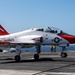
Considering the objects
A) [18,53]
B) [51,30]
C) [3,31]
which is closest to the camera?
[18,53]

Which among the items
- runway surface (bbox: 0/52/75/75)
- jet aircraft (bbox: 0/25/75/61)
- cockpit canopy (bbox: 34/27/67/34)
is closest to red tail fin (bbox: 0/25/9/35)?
jet aircraft (bbox: 0/25/75/61)

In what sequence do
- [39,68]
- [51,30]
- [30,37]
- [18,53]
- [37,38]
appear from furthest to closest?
[51,30] < [30,37] < [37,38] < [18,53] < [39,68]

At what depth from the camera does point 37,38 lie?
864 inches

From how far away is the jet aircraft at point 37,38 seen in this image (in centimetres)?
2189

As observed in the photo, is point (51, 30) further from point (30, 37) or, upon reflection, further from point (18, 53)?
point (18, 53)

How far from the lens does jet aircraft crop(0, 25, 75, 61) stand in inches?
862

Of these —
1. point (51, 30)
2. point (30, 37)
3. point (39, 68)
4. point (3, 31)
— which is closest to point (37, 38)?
point (30, 37)

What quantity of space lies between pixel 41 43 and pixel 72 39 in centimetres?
256

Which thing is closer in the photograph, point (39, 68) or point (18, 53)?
point (39, 68)

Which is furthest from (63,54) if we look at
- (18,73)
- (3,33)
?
(18,73)

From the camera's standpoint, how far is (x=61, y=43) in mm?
21922

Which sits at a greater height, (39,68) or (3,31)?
(3,31)

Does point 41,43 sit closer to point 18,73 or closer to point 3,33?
point 3,33

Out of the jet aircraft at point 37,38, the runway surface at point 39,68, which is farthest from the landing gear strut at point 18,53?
the runway surface at point 39,68
